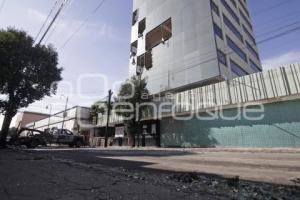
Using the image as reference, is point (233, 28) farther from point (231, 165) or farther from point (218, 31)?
point (231, 165)

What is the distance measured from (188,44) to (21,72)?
62.6 ft

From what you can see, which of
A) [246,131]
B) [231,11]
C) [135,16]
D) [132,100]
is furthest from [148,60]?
[246,131]

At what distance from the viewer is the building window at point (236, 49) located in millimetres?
32428

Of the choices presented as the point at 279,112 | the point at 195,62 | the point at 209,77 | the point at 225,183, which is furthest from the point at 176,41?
the point at 225,183

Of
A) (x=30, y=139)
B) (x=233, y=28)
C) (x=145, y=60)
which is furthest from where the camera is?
(x=145, y=60)

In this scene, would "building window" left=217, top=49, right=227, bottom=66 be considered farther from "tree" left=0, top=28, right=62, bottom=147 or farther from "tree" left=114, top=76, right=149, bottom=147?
"tree" left=0, top=28, right=62, bottom=147

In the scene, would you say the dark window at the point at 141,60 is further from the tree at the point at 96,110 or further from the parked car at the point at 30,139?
the parked car at the point at 30,139

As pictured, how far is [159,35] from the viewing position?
3647 centimetres

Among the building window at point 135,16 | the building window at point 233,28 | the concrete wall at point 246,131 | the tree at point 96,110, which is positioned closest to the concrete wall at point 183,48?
the building window at point 135,16

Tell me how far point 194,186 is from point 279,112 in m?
13.0

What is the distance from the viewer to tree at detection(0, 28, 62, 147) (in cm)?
2112

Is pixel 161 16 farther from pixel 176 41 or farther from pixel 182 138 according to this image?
pixel 182 138

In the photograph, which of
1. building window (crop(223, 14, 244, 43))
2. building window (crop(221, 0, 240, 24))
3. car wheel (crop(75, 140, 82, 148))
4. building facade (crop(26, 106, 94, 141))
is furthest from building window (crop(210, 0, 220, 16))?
building facade (crop(26, 106, 94, 141))

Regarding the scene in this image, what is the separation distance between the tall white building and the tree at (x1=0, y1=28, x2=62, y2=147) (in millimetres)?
14492
